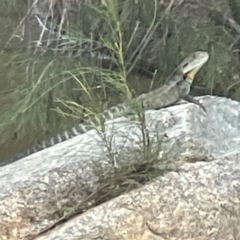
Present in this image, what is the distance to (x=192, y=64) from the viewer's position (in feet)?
9.43

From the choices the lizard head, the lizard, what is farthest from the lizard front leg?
the lizard head

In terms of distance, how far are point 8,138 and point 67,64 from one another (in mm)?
477

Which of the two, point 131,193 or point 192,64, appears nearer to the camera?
point 131,193

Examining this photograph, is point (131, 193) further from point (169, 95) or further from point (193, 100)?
point (169, 95)

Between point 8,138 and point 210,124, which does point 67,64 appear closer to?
point 8,138

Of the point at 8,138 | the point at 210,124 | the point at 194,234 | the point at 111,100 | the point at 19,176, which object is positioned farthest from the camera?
the point at 8,138

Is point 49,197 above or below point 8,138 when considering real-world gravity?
above

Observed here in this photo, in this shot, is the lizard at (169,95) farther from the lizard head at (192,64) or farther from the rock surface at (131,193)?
the rock surface at (131,193)

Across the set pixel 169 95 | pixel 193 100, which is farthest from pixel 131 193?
pixel 169 95

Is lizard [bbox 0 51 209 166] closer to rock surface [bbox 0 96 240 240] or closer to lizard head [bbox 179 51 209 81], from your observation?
lizard head [bbox 179 51 209 81]

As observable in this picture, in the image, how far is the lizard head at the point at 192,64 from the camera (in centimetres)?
286

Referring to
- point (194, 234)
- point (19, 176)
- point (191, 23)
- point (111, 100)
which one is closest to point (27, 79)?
point (111, 100)

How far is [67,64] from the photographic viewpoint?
3.08 metres

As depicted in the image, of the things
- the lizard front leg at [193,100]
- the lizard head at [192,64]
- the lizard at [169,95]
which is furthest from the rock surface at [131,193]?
the lizard head at [192,64]
